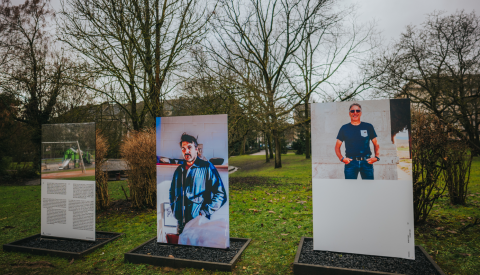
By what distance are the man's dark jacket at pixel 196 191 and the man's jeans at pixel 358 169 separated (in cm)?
205

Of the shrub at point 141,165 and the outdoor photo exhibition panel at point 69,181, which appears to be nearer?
the outdoor photo exhibition panel at point 69,181

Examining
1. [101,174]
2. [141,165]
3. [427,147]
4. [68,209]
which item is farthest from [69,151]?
[427,147]

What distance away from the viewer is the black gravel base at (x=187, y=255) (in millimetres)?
3897

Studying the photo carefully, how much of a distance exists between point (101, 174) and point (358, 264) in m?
6.39

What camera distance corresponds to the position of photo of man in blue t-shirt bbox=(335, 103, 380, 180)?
13.0ft

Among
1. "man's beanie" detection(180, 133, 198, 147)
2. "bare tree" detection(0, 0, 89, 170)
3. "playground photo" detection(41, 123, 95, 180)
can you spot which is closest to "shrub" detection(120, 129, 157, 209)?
"playground photo" detection(41, 123, 95, 180)

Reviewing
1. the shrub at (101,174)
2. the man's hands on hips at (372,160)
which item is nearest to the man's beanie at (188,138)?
the man's hands on hips at (372,160)

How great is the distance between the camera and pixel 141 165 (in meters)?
6.90

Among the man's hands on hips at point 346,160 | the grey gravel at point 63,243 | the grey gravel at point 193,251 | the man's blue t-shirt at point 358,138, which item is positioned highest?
the man's blue t-shirt at point 358,138

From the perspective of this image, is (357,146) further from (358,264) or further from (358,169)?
(358,264)

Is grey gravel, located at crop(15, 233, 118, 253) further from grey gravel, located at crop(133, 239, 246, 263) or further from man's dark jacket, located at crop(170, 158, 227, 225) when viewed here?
man's dark jacket, located at crop(170, 158, 227, 225)

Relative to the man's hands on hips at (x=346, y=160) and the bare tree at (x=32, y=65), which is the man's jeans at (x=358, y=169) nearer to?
the man's hands on hips at (x=346, y=160)

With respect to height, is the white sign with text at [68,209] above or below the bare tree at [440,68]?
below

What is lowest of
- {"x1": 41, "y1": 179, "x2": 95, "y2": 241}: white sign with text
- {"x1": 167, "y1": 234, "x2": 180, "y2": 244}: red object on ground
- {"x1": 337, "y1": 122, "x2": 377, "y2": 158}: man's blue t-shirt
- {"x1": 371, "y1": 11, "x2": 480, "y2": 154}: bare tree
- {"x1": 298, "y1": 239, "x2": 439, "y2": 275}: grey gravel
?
{"x1": 298, "y1": 239, "x2": 439, "y2": 275}: grey gravel
